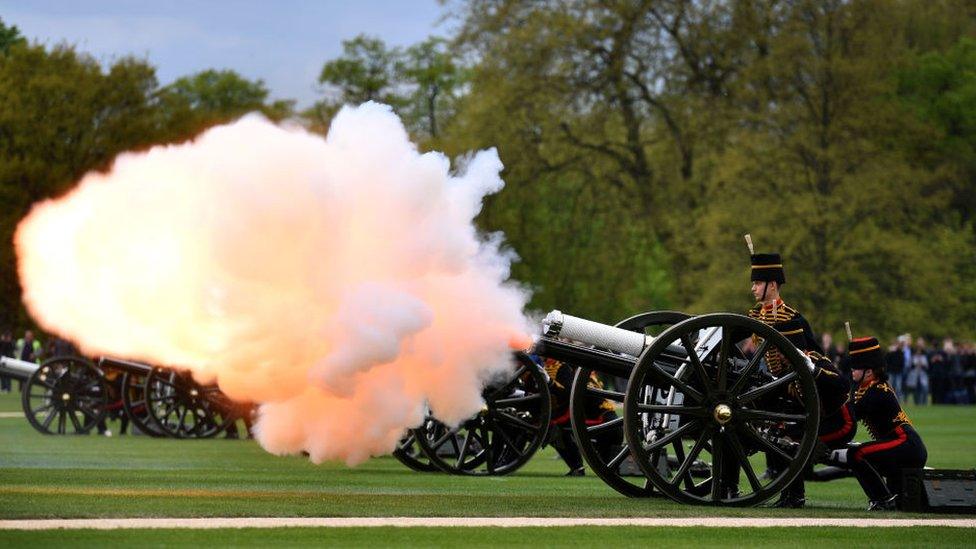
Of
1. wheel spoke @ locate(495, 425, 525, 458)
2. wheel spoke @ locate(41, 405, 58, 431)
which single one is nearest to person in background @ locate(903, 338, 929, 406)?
wheel spoke @ locate(41, 405, 58, 431)

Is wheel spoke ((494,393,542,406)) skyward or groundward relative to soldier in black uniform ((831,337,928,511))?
skyward

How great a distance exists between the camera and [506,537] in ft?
39.7

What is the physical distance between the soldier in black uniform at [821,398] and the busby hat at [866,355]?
1.85 ft

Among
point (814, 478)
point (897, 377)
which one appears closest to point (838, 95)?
point (897, 377)

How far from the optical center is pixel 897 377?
46500mm

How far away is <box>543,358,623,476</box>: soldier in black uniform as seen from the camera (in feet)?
60.2

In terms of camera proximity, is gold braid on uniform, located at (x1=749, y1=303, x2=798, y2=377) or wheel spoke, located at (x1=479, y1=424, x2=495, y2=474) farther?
wheel spoke, located at (x1=479, y1=424, x2=495, y2=474)

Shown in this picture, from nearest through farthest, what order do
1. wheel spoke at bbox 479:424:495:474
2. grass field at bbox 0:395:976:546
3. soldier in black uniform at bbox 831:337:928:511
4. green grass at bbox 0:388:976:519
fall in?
grass field at bbox 0:395:976:546 → green grass at bbox 0:388:976:519 → soldier in black uniform at bbox 831:337:928:511 → wheel spoke at bbox 479:424:495:474

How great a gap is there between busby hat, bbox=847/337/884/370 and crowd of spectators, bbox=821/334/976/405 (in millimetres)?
30762

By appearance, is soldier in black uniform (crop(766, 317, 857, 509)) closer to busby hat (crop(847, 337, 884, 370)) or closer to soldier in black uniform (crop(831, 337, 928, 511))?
soldier in black uniform (crop(831, 337, 928, 511))

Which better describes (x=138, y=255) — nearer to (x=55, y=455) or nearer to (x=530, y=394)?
(x=530, y=394)

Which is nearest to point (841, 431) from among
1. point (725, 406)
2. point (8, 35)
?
point (725, 406)

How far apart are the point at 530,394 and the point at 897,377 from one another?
29.8m

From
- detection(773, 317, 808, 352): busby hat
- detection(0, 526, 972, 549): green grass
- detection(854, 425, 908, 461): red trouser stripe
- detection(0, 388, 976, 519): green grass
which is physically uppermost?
detection(773, 317, 808, 352): busby hat
